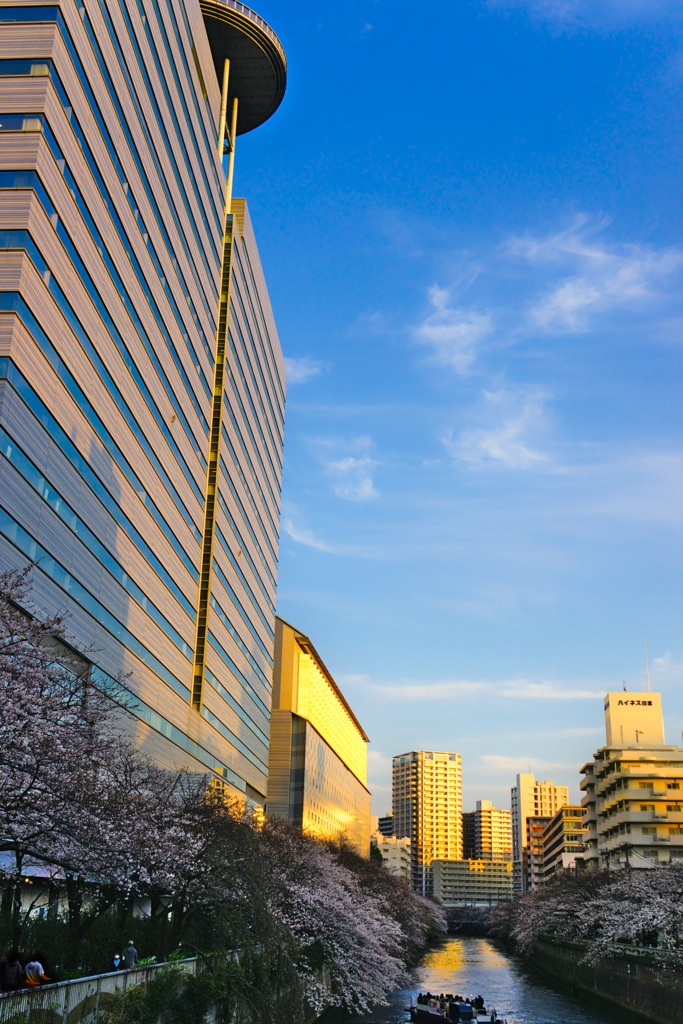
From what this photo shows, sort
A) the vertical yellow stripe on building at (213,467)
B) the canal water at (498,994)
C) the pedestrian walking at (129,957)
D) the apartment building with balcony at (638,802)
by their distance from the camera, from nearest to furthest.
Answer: the pedestrian walking at (129,957)
the canal water at (498,994)
the vertical yellow stripe on building at (213,467)
the apartment building with balcony at (638,802)

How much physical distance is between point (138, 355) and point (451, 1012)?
127 feet

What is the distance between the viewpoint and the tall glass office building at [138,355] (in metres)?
38.2

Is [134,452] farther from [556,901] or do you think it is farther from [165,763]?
[556,901]

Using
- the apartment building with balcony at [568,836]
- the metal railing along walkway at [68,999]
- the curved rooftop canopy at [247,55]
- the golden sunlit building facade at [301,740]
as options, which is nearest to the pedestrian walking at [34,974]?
the metal railing along walkway at [68,999]

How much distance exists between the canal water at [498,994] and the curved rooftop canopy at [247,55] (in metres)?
84.2

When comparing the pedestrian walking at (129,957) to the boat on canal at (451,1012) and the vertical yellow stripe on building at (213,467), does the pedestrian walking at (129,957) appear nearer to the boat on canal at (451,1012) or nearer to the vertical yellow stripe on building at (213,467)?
the boat on canal at (451,1012)

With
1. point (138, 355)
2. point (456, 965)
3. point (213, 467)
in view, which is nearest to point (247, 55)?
point (213, 467)

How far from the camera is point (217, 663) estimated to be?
251 feet

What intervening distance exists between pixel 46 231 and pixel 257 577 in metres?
61.1

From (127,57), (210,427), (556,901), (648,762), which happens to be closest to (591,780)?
(648,762)

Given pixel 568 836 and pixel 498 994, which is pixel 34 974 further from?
pixel 568 836

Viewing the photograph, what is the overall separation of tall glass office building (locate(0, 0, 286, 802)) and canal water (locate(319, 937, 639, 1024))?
821 inches

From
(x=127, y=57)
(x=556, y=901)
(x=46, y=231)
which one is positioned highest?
(x=127, y=57)

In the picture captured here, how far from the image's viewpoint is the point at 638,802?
9788 cm
